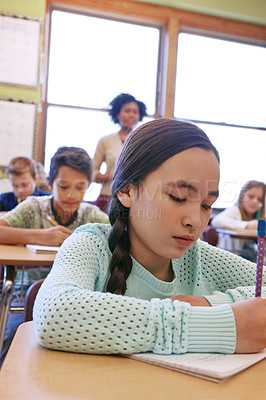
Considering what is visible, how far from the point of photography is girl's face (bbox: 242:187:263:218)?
456 centimetres

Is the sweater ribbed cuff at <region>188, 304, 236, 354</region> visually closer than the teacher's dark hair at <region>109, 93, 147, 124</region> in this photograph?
Yes

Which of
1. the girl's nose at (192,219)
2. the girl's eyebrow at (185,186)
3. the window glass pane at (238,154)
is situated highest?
the window glass pane at (238,154)

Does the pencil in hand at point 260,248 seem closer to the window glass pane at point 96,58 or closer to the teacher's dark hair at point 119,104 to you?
the teacher's dark hair at point 119,104

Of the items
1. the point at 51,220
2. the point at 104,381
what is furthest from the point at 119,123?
the point at 104,381

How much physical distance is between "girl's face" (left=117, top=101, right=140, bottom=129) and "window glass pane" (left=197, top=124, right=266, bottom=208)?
1.77m

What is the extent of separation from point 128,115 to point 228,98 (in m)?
2.18

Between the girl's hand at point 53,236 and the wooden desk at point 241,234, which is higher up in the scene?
the girl's hand at point 53,236

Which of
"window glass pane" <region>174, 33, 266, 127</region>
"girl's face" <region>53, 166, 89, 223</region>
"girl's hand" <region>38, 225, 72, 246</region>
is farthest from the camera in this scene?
"window glass pane" <region>174, 33, 266, 127</region>

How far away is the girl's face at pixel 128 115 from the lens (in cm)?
347

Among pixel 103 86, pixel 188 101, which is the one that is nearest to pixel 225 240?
pixel 188 101

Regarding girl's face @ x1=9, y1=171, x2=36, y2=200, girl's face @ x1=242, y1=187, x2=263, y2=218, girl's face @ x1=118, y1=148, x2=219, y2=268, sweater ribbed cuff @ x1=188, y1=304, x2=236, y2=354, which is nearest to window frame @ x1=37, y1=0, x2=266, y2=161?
girl's face @ x1=9, y1=171, x2=36, y2=200

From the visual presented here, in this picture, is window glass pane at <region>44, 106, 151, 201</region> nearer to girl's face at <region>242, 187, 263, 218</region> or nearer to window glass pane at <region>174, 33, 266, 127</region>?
window glass pane at <region>174, 33, 266, 127</region>

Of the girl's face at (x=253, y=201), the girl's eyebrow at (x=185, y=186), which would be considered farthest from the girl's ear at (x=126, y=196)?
the girl's face at (x=253, y=201)

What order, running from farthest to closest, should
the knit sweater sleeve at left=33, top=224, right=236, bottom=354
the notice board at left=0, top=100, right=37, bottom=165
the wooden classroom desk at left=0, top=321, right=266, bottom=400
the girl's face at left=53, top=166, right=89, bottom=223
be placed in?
the notice board at left=0, top=100, right=37, bottom=165
the girl's face at left=53, top=166, right=89, bottom=223
the knit sweater sleeve at left=33, top=224, right=236, bottom=354
the wooden classroom desk at left=0, top=321, right=266, bottom=400
